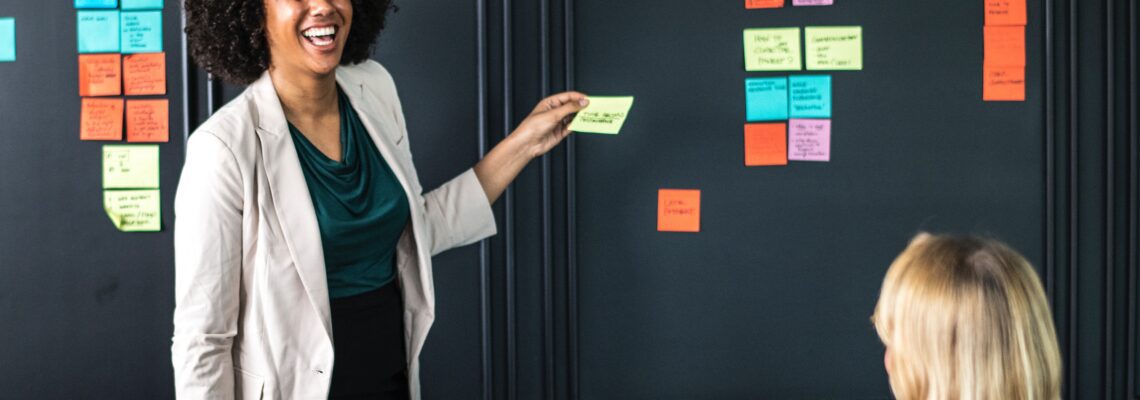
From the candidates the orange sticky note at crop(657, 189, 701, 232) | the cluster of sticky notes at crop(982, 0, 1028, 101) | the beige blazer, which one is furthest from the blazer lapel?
the cluster of sticky notes at crop(982, 0, 1028, 101)

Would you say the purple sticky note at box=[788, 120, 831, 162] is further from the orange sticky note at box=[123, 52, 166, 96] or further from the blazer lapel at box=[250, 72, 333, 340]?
the orange sticky note at box=[123, 52, 166, 96]

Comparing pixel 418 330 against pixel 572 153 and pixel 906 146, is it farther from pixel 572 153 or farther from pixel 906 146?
pixel 906 146

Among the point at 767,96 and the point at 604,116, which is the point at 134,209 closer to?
the point at 604,116

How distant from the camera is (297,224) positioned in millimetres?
1672

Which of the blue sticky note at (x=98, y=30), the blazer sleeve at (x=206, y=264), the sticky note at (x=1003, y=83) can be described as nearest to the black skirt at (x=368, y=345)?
the blazer sleeve at (x=206, y=264)

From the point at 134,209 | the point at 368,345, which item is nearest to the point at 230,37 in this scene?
the point at 368,345

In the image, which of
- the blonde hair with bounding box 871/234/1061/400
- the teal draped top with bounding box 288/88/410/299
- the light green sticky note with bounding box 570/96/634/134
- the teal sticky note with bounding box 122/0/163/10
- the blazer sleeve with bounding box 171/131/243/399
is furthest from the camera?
the teal sticky note with bounding box 122/0/163/10

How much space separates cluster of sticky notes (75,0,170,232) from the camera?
226 centimetres

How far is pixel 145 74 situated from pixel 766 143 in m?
1.50

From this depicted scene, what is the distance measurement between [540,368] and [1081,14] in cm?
159

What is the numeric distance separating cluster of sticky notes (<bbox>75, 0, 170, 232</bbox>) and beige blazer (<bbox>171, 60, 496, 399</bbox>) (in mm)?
666

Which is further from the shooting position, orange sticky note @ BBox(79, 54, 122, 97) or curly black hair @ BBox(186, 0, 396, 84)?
orange sticky note @ BBox(79, 54, 122, 97)

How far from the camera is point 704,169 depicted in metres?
2.35

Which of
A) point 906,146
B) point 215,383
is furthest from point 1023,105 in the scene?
point 215,383
